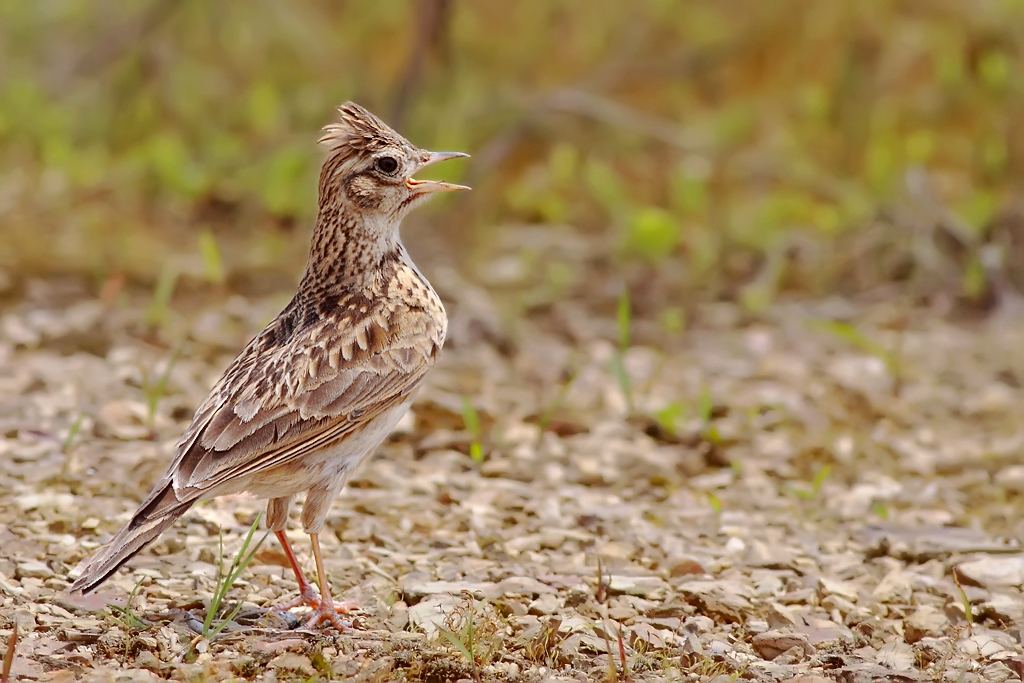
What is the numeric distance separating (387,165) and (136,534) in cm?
170

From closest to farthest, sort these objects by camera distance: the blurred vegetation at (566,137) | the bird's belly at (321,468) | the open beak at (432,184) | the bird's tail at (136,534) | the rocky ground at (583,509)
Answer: the bird's tail at (136,534), the rocky ground at (583,509), the bird's belly at (321,468), the open beak at (432,184), the blurred vegetation at (566,137)

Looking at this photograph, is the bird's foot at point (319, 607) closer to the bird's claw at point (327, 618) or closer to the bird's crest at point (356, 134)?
the bird's claw at point (327, 618)

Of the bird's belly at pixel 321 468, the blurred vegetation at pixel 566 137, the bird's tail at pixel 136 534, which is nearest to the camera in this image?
the bird's tail at pixel 136 534

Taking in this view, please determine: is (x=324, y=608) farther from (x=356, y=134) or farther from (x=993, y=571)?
(x=993, y=571)

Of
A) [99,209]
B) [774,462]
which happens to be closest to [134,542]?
[774,462]

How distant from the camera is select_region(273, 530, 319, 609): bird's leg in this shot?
16.8 feet

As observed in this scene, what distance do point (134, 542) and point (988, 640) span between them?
2741mm

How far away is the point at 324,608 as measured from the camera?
493cm

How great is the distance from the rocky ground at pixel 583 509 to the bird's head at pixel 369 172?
1.25 m

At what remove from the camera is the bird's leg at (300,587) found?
5.11 metres

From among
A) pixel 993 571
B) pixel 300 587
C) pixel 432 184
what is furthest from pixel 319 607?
pixel 993 571

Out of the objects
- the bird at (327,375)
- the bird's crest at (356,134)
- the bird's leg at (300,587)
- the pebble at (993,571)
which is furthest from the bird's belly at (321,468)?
the pebble at (993,571)

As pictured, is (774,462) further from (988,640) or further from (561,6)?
(561,6)

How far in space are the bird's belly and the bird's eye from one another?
0.91 m
